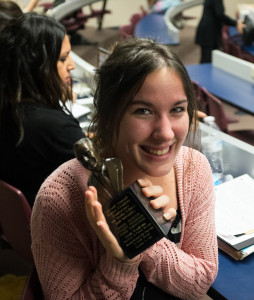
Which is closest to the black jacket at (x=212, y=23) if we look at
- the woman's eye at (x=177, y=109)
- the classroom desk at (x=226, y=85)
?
the classroom desk at (x=226, y=85)

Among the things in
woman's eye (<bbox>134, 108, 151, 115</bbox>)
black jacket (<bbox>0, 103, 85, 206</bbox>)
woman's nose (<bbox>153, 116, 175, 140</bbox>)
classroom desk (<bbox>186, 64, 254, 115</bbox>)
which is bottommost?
classroom desk (<bbox>186, 64, 254, 115</bbox>)

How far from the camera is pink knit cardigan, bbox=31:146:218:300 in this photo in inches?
51.1

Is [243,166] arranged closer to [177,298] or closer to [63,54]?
[177,298]

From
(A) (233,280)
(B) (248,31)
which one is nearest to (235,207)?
(A) (233,280)

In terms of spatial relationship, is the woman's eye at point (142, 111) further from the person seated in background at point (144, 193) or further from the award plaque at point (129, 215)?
the award plaque at point (129, 215)

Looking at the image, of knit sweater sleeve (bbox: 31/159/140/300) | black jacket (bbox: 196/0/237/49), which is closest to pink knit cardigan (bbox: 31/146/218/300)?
knit sweater sleeve (bbox: 31/159/140/300)

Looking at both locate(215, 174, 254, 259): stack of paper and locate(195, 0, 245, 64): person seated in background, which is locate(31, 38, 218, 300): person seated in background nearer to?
locate(215, 174, 254, 259): stack of paper

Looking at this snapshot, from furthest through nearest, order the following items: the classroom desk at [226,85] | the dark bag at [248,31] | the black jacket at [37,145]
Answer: the dark bag at [248,31] < the classroom desk at [226,85] < the black jacket at [37,145]

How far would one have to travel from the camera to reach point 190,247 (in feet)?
4.87

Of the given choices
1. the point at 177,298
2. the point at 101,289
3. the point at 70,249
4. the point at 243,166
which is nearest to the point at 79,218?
the point at 70,249

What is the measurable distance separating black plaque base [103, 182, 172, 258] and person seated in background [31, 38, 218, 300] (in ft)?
0.06

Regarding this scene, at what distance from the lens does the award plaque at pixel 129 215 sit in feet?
3.43

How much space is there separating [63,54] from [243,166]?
107 centimetres

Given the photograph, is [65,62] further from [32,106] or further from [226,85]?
[226,85]
